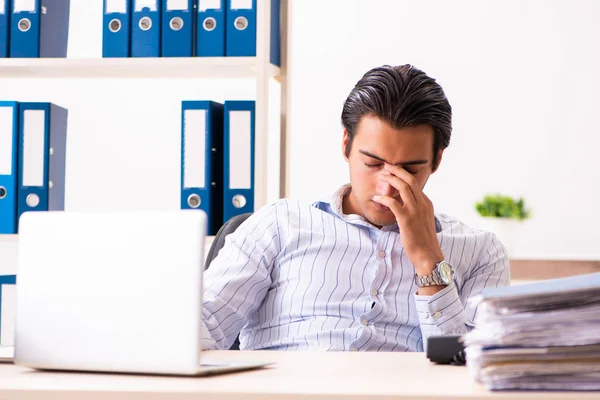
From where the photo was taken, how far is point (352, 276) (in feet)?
5.58

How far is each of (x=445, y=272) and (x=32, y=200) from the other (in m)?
1.28

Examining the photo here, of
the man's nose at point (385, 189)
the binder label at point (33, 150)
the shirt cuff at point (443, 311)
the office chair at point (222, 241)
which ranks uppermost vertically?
the binder label at point (33, 150)

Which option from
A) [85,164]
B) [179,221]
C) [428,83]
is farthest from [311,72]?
[179,221]

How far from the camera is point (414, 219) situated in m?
1.65

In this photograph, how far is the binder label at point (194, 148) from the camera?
2238mm

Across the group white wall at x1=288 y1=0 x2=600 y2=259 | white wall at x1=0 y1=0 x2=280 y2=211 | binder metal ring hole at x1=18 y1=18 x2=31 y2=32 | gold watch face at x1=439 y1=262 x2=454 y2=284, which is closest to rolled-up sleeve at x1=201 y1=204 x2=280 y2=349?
gold watch face at x1=439 y1=262 x2=454 y2=284

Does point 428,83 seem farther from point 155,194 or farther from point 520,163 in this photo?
point 520,163

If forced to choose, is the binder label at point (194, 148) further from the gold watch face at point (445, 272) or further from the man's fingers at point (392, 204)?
the gold watch face at point (445, 272)

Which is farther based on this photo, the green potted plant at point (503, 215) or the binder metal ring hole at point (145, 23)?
the green potted plant at point (503, 215)

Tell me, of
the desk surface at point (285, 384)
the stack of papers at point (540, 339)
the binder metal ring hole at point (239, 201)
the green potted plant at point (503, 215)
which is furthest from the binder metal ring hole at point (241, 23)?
the green potted plant at point (503, 215)

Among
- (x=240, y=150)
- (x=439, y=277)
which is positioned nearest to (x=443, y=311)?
(x=439, y=277)

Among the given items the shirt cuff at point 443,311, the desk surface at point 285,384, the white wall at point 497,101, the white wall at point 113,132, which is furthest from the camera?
the white wall at point 497,101

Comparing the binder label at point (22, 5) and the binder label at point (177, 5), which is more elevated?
the binder label at point (22, 5)

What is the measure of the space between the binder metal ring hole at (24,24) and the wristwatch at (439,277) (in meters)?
1.41
